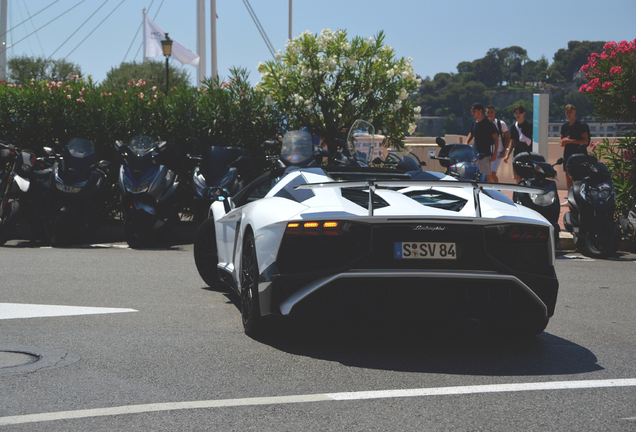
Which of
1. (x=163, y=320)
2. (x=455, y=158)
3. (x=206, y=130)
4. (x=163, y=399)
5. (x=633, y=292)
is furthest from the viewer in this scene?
(x=206, y=130)

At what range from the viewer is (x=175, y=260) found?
10000 millimetres

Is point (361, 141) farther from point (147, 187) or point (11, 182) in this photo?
point (11, 182)

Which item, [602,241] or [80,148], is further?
[80,148]

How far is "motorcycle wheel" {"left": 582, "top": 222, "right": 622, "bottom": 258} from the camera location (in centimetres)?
1038

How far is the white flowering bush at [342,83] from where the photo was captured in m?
15.1

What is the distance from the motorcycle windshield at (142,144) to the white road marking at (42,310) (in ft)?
18.3

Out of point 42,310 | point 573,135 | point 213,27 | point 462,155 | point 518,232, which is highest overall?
point 213,27

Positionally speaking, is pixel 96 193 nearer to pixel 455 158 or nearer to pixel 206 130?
pixel 206 130

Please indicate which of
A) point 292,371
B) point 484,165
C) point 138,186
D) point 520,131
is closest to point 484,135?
point 484,165

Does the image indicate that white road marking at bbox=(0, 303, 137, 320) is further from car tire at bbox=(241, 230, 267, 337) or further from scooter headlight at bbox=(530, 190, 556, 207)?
scooter headlight at bbox=(530, 190, 556, 207)

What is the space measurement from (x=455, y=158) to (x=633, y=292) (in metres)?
3.96

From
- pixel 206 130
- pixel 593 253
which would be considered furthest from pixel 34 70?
pixel 593 253

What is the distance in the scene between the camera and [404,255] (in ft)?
15.9

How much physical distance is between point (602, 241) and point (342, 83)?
648 centimetres
